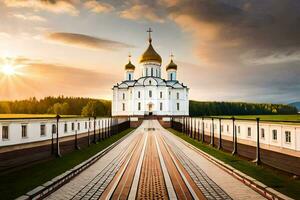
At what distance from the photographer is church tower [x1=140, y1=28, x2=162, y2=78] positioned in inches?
3007

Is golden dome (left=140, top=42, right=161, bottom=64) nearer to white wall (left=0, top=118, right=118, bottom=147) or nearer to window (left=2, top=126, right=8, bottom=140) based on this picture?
white wall (left=0, top=118, right=118, bottom=147)

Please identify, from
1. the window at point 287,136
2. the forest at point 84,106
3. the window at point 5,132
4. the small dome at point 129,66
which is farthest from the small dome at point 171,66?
the window at point 5,132

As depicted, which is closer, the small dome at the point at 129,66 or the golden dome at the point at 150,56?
the golden dome at the point at 150,56

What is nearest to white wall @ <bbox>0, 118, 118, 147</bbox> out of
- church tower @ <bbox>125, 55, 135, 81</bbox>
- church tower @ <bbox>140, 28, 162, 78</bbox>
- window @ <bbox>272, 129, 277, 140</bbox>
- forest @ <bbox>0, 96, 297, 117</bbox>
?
window @ <bbox>272, 129, 277, 140</bbox>

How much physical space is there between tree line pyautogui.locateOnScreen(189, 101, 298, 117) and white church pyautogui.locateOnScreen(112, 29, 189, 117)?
47.5m

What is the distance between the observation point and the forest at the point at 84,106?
111 meters

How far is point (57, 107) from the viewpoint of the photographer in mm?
110125

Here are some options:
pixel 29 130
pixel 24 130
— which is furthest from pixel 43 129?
pixel 24 130

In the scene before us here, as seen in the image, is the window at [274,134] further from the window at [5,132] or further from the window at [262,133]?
the window at [5,132]

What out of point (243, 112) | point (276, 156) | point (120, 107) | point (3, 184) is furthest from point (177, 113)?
point (243, 112)

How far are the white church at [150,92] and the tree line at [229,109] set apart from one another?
156ft

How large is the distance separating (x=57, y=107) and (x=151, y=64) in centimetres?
5114

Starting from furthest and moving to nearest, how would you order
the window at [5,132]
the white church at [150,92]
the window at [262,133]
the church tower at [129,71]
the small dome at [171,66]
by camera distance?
the small dome at [171,66]
the church tower at [129,71]
the white church at [150,92]
the window at [262,133]
the window at [5,132]

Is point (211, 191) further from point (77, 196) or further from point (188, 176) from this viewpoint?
point (77, 196)
